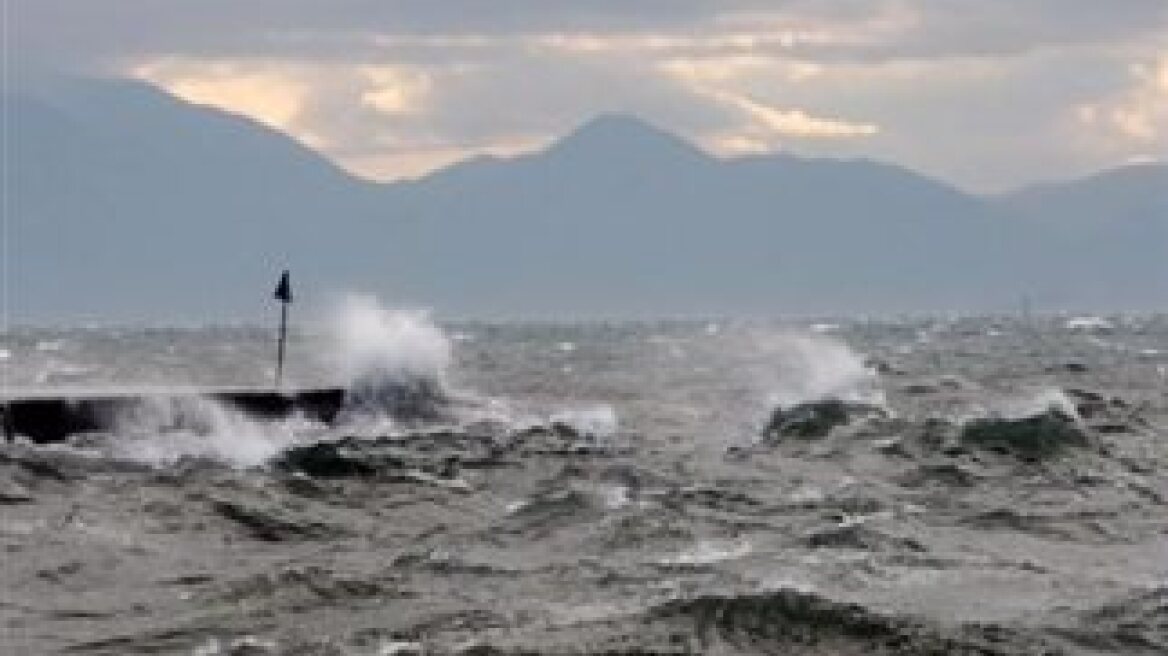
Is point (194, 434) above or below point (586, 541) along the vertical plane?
below

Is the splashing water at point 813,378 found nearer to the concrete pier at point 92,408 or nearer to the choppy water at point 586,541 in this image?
the choppy water at point 586,541

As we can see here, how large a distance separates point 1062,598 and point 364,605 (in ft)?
19.5

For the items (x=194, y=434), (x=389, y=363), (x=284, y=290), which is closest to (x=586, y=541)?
(x=194, y=434)

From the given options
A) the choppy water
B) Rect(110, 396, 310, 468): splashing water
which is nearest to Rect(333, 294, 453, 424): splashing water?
the choppy water

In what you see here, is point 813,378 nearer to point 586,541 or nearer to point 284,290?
point 284,290

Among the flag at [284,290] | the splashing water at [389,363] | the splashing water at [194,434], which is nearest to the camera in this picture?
the splashing water at [194,434]

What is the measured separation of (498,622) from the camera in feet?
52.6

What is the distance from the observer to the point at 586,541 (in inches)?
829

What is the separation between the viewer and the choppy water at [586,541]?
623 inches

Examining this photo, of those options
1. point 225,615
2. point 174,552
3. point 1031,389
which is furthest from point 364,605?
point 1031,389

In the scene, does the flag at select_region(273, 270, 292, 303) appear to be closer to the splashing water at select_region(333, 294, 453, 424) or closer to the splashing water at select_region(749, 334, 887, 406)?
the splashing water at select_region(333, 294, 453, 424)

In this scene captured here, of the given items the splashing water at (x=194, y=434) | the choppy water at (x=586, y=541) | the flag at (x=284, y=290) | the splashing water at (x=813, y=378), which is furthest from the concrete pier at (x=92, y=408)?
the splashing water at (x=813, y=378)

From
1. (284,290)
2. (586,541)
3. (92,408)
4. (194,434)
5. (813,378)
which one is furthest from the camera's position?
(813,378)

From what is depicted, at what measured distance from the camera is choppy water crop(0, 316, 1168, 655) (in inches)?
623
